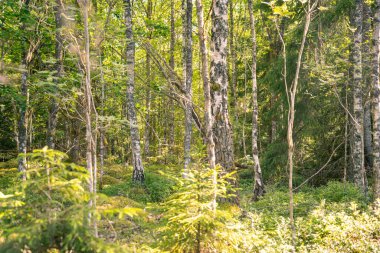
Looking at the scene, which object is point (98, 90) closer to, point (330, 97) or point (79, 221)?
point (330, 97)

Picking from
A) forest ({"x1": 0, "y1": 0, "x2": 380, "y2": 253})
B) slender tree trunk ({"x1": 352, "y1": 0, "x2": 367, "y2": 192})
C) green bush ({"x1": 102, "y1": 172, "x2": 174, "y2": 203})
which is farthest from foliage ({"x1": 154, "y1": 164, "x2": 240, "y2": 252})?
→ slender tree trunk ({"x1": 352, "y1": 0, "x2": 367, "y2": 192})

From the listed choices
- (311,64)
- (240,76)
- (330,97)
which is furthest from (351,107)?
(240,76)

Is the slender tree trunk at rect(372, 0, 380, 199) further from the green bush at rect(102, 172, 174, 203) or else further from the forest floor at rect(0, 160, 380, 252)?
the green bush at rect(102, 172, 174, 203)

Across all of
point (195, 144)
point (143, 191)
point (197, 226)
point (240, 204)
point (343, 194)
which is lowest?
point (143, 191)

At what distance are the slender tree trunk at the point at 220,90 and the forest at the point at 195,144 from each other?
3 centimetres

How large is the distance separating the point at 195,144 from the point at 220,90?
2.87m

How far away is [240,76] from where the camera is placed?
2112cm

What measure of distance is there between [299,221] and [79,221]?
5.70m

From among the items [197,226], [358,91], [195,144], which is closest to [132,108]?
[195,144]

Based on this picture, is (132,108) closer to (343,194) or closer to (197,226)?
(343,194)

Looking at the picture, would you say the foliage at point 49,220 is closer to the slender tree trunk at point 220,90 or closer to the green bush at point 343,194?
the slender tree trunk at point 220,90

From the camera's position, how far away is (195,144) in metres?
9.50

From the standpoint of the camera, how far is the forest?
9.14 feet

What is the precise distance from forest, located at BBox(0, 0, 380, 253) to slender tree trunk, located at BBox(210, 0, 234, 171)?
0.08ft
